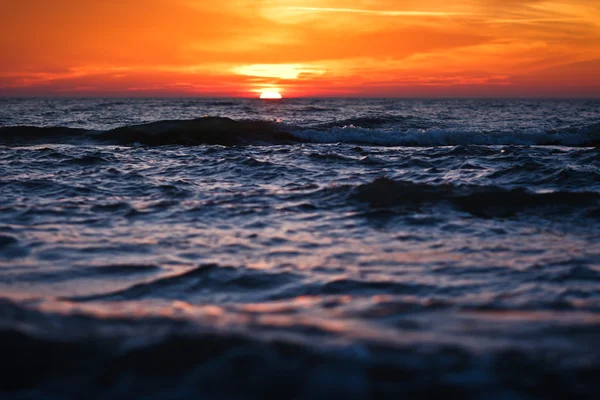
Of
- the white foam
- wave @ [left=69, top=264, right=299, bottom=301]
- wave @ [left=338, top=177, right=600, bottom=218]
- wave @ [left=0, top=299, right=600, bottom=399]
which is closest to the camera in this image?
wave @ [left=0, top=299, right=600, bottom=399]

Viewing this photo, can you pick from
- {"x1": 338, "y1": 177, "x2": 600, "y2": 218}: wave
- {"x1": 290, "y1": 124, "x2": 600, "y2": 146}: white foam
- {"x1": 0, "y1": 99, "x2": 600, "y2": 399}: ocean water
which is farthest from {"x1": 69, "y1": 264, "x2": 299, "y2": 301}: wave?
{"x1": 290, "y1": 124, "x2": 600, "y2": 146}: white foam

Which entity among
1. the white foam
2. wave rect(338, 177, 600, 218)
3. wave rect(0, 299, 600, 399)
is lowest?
wave rect(0, 299, 600, 399)

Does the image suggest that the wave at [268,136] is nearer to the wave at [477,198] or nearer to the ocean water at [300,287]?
the ocean water at [300,287]

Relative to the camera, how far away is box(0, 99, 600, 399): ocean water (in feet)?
8.77

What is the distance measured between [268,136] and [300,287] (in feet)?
44.1

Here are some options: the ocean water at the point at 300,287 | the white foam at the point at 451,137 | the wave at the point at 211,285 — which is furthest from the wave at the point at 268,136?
the wave at the point at 211,285

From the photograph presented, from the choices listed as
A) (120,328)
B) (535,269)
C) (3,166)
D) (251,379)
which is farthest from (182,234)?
(3,166)

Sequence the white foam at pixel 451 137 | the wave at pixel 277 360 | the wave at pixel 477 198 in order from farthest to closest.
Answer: the white foam at pixel 451 137, the wave at pixel 477 198, the wave at pixel 277 360

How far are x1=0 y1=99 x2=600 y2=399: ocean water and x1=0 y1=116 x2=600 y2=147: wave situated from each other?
7545 mm

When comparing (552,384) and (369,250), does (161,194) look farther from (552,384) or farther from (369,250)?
(552,384)

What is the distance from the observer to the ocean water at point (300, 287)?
2.67 meters

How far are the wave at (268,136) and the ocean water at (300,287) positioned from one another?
24.8ft

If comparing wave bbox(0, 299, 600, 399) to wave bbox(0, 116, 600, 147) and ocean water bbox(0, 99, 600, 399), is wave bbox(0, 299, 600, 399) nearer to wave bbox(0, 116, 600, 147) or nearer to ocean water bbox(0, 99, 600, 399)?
ocean water bbox(0, 99, 600, 399)

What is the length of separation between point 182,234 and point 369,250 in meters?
1.90
